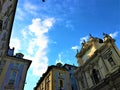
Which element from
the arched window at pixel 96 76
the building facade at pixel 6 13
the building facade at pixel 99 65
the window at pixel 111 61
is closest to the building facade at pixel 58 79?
the building facade at pixel 99 65

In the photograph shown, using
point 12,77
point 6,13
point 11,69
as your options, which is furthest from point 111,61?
point 11,69

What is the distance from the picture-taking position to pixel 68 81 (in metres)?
31.1

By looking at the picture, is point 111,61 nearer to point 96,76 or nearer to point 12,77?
point 96,76

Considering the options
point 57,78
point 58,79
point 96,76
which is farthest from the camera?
point 57,78

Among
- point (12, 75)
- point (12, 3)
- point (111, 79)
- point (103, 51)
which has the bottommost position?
point (111, 79)

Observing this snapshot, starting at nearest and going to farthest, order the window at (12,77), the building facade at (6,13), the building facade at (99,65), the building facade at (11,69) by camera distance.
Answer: the building facade at (6,13) < the building facade at (99,65) < the building facade at (11,69) < the window at (12,77)

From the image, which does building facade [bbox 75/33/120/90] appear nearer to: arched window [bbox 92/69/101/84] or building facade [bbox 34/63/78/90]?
arched window [bbox 92/69/101/84]

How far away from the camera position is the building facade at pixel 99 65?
21020 mm

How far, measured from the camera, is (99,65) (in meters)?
25.0

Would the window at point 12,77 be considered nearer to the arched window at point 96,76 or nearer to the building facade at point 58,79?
the building facade at point 58,79

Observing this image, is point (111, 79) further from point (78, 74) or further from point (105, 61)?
point (78, 74)

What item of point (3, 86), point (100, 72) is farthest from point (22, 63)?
point (100, 72)

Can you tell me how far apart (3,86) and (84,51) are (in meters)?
18.2

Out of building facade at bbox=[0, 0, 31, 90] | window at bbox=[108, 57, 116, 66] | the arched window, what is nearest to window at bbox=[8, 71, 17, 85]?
building facade at bbox=[0, 0, 31, 90]
